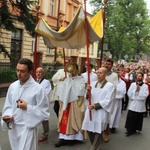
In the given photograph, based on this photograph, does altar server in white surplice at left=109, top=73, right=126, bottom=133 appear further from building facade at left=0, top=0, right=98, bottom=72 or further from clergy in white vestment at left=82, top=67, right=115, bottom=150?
building facade at left=0, top=0, right=98, bottom=72

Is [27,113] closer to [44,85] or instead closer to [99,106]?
[99,106]

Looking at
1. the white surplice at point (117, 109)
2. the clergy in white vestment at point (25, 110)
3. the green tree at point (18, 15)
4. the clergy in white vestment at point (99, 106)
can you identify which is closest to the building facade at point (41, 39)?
the green tree at point (18, 15)

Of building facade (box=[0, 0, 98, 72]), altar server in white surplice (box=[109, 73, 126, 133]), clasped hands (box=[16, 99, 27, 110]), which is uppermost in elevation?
building facade (box=[0, 0, 98, 72])

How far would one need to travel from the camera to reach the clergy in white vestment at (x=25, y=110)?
13.3ft

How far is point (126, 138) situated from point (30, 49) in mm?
18217

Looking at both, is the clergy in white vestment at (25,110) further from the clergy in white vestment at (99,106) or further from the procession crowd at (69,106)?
the clergy in white vestment at (99,106)

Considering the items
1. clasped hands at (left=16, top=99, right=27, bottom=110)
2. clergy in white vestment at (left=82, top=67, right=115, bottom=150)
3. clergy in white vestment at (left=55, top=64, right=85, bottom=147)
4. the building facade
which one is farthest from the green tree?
clasped hands at (left=16, top=99, right=27, bottom=110)

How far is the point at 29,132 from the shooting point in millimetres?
4102

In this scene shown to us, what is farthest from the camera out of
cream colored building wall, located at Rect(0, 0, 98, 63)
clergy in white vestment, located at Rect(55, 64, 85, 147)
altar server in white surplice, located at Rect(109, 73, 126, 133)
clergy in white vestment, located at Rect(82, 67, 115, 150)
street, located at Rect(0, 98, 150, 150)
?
cream colored building wall, located at Rect(0, 0, 98, 63)

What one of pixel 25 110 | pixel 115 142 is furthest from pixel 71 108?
pixel 25 110

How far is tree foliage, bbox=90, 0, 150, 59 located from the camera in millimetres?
39312

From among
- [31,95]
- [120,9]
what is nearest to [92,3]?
[120,9]

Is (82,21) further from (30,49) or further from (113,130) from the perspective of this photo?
(30,49)

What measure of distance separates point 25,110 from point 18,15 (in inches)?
452
